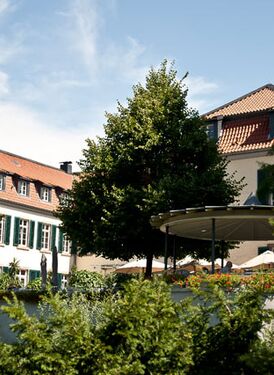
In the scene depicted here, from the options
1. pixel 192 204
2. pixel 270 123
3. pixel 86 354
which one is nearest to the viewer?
pixel 86 354

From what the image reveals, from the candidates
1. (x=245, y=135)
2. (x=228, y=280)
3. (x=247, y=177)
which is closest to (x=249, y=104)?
(x=245, y=135)

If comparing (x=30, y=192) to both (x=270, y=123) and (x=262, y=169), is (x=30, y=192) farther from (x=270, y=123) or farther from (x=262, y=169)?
(x=262, y=169)

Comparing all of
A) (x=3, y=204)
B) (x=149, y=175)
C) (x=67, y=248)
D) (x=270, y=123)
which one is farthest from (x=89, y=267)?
(x=149, y=175)

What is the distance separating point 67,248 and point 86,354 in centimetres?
3708

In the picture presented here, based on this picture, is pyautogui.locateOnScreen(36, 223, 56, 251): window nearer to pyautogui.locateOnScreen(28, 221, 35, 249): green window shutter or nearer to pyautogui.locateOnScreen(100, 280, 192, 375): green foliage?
pyautogui.locateOnScreen(28, 221, 35, 249): green window shutter

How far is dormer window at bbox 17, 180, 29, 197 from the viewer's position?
46.9m

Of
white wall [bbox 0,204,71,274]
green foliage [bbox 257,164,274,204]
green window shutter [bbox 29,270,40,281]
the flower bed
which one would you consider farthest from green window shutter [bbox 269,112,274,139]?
green foliage [bbox 257,164,274,204]

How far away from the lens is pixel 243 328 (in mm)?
12453

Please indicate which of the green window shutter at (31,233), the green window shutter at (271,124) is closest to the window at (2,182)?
the green window shutter at (31,233)

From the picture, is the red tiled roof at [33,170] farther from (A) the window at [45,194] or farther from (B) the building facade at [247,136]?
(B) the building facade at [247,136]

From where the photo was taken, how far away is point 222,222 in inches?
847

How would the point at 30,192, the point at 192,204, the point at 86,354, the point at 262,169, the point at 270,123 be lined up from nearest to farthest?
1. the point at 86,354
2. the point at 262,169
3. the point at 192,204
4. the point at 270,123
5. the point at 30,192

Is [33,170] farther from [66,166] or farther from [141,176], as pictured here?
[141,176]

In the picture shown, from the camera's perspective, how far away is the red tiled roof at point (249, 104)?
38.9 metres
